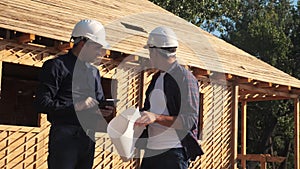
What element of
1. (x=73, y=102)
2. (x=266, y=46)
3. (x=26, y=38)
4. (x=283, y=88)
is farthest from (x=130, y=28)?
(x=266, y=46)

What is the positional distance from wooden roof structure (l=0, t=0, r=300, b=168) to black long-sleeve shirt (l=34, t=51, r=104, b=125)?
3741 mm

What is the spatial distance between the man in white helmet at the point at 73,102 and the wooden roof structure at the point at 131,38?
12.3 ft

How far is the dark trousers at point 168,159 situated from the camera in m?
3.65

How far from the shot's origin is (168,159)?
3.65 meters

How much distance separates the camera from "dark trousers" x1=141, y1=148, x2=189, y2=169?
144 inches

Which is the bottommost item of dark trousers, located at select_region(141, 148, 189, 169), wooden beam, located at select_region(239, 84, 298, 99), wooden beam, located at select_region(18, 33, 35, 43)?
wooden beam, located at select_region(239, 84, 298, 99)

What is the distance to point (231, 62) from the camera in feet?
37.6

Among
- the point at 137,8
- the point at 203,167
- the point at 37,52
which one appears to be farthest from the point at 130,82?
the point at 137,8

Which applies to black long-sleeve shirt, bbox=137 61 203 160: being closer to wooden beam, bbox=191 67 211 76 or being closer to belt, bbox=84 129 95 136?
belt, bbox=84 129 95 136

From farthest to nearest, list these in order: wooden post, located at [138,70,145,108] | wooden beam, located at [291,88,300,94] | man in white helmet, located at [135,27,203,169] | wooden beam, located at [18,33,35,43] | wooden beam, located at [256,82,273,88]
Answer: wooden beam, located at [291,88,300,94], wooden beam, located at [256,82,273,88], wooden post, located at [138,70,145,108], wooden beam, located at [18,33,35,43], man in white helmet, located at [135,27,203,169]

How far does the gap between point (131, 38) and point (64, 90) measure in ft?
19.7

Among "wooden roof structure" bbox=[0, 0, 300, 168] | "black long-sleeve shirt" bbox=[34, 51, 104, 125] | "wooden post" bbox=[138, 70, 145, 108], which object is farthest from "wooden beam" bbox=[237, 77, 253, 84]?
"black long-sleeve shirt" bbox=[34, 51, 104, 125]

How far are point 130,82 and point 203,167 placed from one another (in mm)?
2620

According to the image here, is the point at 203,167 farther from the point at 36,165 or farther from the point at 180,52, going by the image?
the point at 36,165
